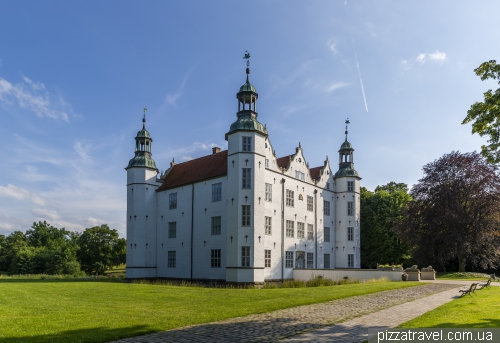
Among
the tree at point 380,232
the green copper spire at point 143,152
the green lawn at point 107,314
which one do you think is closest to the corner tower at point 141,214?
the green copper spire at point 143,152

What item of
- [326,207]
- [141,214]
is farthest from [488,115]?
[141,214]

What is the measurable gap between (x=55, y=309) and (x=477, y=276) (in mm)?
33033

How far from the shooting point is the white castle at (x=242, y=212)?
32.1m

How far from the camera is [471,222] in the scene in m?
38.2

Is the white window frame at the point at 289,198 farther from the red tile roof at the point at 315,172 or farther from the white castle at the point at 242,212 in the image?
the red tile roof at the point at 315,172

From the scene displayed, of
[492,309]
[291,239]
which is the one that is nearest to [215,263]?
[291,239]

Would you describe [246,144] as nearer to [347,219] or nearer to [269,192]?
[269,192]

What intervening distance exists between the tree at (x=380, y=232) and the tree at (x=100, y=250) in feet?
107

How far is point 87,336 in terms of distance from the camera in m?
9.63

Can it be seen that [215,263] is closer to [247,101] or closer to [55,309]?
[247,101]

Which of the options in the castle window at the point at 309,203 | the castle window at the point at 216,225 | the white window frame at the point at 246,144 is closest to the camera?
the white window frame at the point at 246,144

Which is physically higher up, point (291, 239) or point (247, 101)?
point (247, 101)

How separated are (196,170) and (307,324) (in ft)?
96.5

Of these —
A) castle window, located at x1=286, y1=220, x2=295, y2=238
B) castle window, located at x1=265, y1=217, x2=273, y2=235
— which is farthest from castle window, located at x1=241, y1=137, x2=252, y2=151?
castle window, located at x1=286, y1=220, x2=295, y2=238
